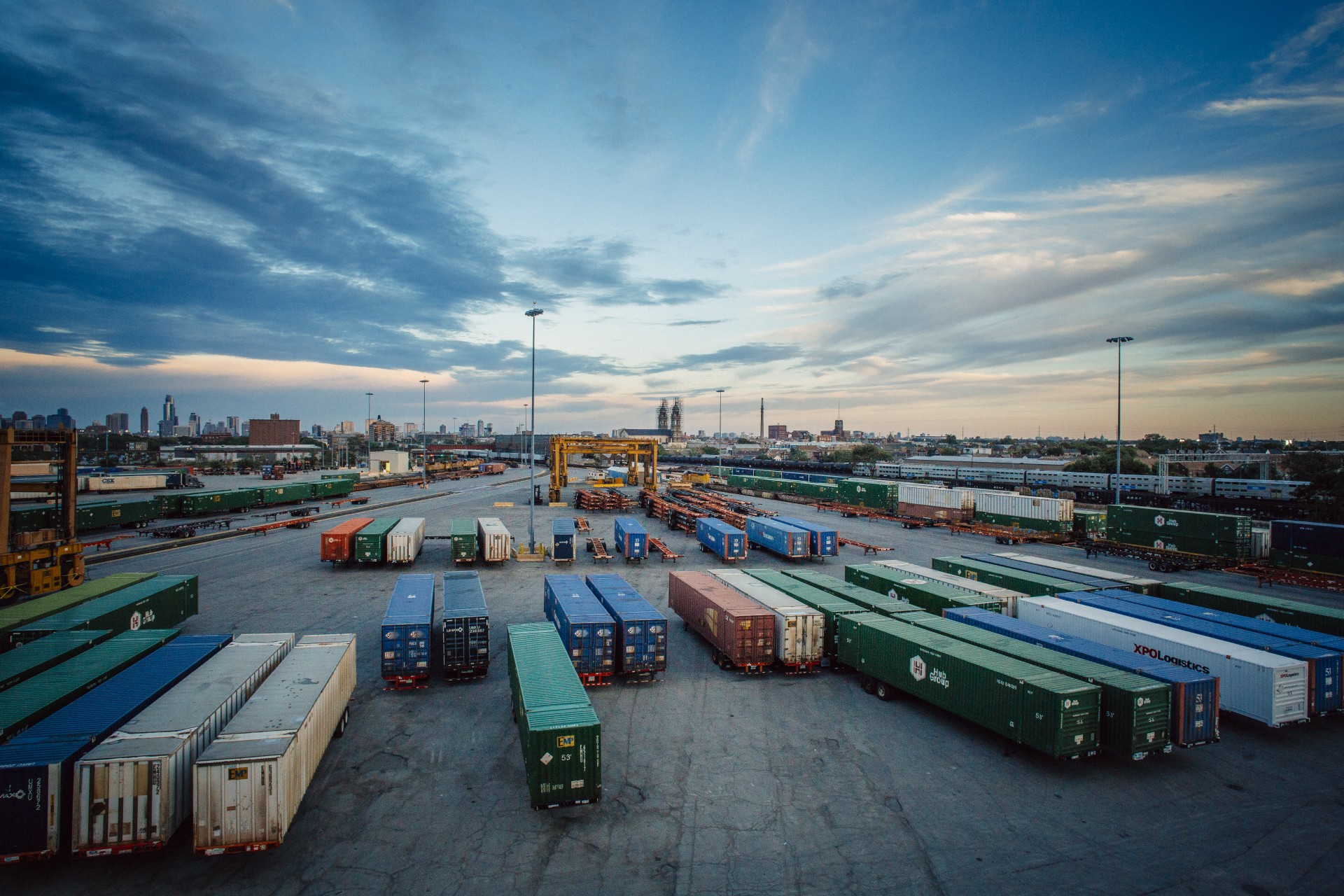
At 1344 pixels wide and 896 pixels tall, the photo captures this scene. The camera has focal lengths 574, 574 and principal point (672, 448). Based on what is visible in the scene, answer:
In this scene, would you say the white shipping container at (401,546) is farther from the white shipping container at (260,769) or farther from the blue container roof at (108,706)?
the white shipping container at (260,769)

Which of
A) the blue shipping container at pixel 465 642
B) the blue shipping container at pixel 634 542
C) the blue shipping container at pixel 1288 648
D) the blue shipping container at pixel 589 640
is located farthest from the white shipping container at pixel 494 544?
the blue shipping container at pixel 1288 648

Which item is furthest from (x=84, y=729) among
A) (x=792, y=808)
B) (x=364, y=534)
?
(x=364, y=534)

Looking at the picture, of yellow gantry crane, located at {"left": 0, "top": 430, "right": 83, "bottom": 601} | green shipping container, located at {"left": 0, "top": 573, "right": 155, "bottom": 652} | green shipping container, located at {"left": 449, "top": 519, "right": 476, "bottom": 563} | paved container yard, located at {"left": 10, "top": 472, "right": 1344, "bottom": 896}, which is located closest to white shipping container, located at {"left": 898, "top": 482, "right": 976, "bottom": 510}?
paved container yard, located at {"left": 10, "top": 472, "right": 1344, "bottom": 896}

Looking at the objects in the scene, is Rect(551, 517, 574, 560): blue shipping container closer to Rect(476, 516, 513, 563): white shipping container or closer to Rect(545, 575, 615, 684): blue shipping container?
Rect(476, 516, 513, 563): white shipping container

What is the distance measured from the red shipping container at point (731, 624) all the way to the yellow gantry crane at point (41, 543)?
29.2m

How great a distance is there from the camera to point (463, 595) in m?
22.1

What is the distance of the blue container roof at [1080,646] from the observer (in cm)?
1550

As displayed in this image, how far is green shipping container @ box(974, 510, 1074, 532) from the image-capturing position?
46.6 m

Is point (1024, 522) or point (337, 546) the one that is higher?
point (1024, 522)

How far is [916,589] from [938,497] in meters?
35.5

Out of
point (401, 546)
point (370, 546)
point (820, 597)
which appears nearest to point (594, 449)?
point (401, 546)

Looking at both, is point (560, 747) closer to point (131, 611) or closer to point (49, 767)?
point (49, 767)

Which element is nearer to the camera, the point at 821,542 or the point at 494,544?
the point at 494,544

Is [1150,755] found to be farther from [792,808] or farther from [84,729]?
[84,729]
